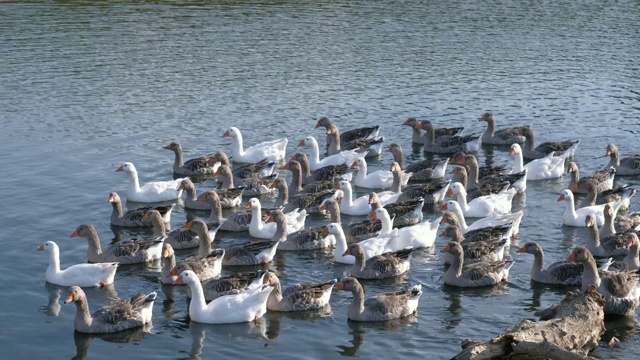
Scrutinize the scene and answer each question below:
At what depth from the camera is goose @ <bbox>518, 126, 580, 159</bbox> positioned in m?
34.5

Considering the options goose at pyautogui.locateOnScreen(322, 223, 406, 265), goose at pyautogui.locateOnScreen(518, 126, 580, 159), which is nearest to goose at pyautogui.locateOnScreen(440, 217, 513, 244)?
goose at pyautogui.locateOnScreen(322, 223, 406, 265)

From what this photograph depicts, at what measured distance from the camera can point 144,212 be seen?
28594 millimetres

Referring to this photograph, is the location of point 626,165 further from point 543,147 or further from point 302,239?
point 302,239

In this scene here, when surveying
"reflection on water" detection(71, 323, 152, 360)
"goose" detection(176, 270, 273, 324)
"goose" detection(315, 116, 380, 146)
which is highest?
"goose" detection(315, 116, 380, 146)

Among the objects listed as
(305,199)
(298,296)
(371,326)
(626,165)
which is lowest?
(371,326)

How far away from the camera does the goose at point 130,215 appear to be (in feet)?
93.2

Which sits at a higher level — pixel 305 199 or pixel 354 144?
pixel 354 144

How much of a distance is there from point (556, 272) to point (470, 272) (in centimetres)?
183

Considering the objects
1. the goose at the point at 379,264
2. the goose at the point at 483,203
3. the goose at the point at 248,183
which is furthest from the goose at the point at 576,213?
the goose at the point at 248,183

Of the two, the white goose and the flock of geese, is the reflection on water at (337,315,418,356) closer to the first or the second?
the flock of geese

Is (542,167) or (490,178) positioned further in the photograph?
(542,167)

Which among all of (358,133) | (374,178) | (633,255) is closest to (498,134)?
(358,133)

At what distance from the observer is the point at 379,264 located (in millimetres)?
24766

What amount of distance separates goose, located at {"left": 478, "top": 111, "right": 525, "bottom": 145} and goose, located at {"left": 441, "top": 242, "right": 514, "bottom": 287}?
1293cm
